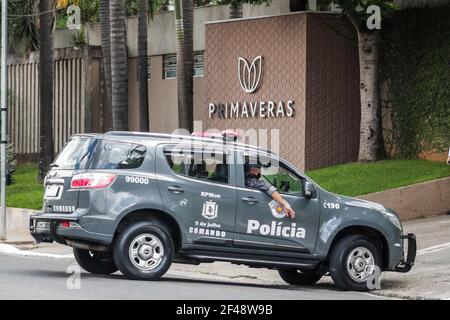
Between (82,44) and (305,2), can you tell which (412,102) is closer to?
(305,2)

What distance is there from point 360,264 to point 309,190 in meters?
1.30

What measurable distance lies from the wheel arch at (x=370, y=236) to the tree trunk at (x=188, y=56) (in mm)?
13393

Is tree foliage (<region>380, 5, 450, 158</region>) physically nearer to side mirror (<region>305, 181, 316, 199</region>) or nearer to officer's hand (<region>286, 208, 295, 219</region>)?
side mirror (<region>305, 181, 316, 199</region>)

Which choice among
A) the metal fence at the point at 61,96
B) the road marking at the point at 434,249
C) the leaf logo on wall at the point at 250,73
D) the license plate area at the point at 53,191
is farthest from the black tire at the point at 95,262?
the metal fence at the point at 61,96

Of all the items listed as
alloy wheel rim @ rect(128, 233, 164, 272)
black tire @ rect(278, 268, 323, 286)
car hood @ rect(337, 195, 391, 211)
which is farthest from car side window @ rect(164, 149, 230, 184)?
black tire @ rect(278, 268, 323, 286)

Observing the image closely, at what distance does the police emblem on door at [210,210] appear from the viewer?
48.6 feet

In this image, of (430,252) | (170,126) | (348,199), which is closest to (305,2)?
(170,126)

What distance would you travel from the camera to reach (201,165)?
49.4 ft

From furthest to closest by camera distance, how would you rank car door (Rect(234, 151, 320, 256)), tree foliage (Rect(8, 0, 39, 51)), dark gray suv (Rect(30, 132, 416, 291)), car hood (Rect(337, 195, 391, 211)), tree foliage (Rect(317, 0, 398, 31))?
1. tree foliage (Rect(8, 0, 39, 51))
2. tree foliage (Rect(317, 0, 398, 31))
3. car hood (Rect(337, 195, 391, 211))
4. car door (Rect(234, 151, 320, 256))
5. dark gray suv (Rect(30, 132, 416, 291))

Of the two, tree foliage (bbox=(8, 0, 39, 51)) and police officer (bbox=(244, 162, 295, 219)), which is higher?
tree foliage (bbox=(8, 0, 39, 51))

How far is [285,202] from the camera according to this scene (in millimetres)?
15133

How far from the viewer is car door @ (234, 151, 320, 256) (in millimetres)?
15039

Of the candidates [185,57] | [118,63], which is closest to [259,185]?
[118,63]

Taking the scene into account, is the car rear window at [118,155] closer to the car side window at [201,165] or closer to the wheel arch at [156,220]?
the car side window at [201,165]
